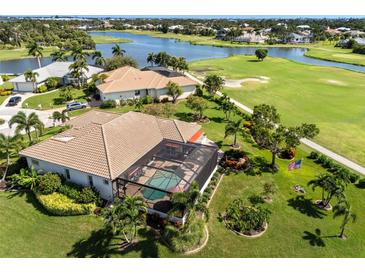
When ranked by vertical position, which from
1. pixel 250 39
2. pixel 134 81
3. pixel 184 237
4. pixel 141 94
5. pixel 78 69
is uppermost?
pixel 250 39

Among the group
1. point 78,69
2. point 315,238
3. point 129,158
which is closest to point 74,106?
point 78,69

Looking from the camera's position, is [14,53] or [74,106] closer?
[74,106]

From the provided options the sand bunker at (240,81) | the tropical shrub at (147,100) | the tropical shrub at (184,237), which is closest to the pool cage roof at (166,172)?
the tropical shrub at (184,237)

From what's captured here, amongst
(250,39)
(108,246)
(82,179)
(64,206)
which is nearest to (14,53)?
(82,179)

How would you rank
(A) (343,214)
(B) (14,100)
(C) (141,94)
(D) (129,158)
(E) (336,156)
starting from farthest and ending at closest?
(C) (141,94) → (B) (14,100) → (E) (336,156) → (D) (129,158) → (A) (343,214)

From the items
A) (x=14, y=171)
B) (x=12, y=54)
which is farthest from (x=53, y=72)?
(x=12, y=54)

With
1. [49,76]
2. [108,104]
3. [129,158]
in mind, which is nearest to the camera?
[129,158]

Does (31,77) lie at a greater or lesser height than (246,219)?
greater

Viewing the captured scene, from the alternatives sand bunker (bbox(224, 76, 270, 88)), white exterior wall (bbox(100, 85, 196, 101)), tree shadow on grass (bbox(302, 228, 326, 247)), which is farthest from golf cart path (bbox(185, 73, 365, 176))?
sand bunker (bbox(224, 76, 270, 88))

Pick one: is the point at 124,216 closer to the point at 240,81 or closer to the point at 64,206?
the point at 64,206
